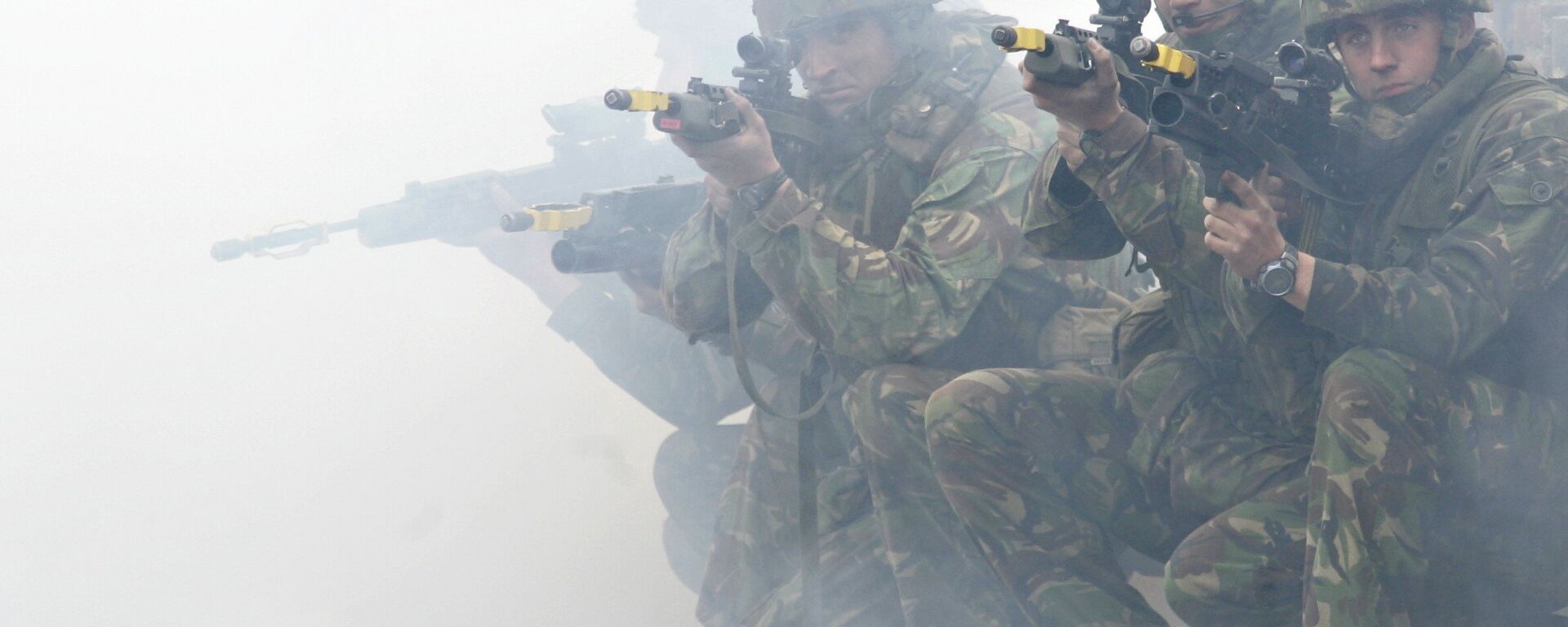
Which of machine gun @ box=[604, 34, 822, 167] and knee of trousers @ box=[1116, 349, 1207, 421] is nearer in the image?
knee of trousers @ box=[1116, 349, 1207, 421]

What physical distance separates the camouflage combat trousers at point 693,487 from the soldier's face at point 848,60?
1766 mm

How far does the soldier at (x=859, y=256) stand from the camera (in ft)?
12.4

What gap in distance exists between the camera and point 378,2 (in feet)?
26.0

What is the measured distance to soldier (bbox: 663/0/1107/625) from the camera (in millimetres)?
3770

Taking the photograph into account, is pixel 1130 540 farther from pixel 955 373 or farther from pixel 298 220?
pixel 298 220

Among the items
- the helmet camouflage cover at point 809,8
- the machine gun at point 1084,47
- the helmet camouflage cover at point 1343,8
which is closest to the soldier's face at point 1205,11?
the helmet camouflage cover at point 1343,8

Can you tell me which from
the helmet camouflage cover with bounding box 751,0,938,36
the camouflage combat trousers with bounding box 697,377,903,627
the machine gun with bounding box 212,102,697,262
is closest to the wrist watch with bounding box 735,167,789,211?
the helmet camouflage cover with bounding box 751,0,938,36

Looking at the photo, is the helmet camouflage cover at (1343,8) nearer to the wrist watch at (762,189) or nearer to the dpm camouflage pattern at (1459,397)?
the dpm camouflage pattern at (1459,397)

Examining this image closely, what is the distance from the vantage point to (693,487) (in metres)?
5.64

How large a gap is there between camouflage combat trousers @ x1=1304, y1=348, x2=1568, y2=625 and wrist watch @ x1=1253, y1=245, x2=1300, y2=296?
0.56 ft

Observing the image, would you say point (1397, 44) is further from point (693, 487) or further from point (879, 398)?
point (693, 487)

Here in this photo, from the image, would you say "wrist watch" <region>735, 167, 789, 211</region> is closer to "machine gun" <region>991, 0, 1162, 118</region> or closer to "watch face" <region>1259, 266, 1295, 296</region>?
"machine gun" <region>991, 0, 1162, 118</region>

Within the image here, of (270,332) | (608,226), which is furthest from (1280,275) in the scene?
(270,332)

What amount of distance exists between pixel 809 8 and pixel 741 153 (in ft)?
2.11
